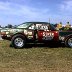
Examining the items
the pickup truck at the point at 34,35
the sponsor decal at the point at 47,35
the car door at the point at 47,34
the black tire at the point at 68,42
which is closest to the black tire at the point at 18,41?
the pickup truck at the point at 34,35

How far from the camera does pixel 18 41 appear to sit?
1582 centimetres

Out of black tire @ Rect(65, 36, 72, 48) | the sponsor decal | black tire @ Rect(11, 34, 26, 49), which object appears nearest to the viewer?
black tire @ Rect(11, 34, 26, 49)

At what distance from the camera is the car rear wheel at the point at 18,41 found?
51.7 ft

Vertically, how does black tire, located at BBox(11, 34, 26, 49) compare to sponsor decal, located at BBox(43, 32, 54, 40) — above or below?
below

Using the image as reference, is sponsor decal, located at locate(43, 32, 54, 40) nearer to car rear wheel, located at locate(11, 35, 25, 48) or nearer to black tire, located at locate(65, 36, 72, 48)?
black tire, located at locate(65, 36, 72, 48)

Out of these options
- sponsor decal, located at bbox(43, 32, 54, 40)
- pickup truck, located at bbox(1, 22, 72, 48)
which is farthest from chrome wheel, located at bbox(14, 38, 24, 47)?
sponsor decal, located at bbox(43, 32, 54, 40)

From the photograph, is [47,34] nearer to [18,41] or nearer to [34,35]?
[34,35]

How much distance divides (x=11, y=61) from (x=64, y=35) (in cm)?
588

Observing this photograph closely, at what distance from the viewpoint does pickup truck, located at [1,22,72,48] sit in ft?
51.8

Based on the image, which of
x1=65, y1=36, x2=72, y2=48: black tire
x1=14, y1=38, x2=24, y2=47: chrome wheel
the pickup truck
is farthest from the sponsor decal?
x1=14, y1=38, x2=24, y2=47: chrome wheel

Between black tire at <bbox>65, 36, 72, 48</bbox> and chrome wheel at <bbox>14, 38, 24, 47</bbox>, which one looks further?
black tire at <bbox>65, 36, 72, 48</bbox>

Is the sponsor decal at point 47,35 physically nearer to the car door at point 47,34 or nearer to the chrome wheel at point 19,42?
the car door at point 47,34

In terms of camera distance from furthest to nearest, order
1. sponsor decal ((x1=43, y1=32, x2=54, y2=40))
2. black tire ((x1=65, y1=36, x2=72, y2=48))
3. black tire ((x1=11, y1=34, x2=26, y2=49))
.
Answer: black tire ((x1=65, y1=36, x2=72, y2=48))
sponsor decal ((x1=43, y1=32, x2=54, y2=40))
black tire ((x1=11, y1=34, x2=26, y2=49))

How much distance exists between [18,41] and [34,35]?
945 mm
